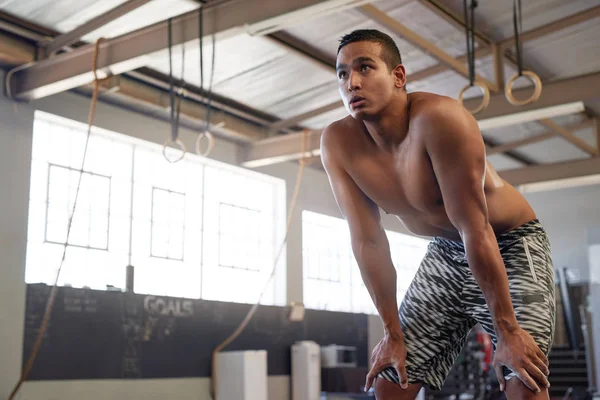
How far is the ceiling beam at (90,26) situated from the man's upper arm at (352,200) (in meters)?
3.97

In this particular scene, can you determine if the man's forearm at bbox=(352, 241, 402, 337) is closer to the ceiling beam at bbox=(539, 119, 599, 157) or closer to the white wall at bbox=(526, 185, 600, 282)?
the ceiling beam at bbox=(539, 119, 599, 157)

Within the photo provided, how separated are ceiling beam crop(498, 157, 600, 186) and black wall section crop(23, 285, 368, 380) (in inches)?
129

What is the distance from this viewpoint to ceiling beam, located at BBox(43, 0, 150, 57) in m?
5.71

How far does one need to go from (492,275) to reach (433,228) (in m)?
0.32

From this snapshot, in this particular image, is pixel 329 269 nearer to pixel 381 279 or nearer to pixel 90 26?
pixel 90 26

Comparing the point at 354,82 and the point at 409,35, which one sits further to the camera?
the point at 409,35

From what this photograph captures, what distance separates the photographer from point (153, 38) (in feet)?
17.6

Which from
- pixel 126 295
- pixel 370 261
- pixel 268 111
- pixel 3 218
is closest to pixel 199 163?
pixel 268 111

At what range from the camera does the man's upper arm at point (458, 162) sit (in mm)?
1794

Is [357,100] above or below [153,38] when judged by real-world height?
below

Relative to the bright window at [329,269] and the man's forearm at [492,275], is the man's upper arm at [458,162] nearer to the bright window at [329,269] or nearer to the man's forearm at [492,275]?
the man's forearm at [492,275]

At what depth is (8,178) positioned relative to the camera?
6.17 meters

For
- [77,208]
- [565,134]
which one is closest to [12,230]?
[77,208]

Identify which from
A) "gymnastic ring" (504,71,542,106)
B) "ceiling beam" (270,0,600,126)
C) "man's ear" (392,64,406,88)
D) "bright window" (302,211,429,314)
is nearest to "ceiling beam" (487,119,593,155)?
"ceiling beam" (270,0,600,126)
